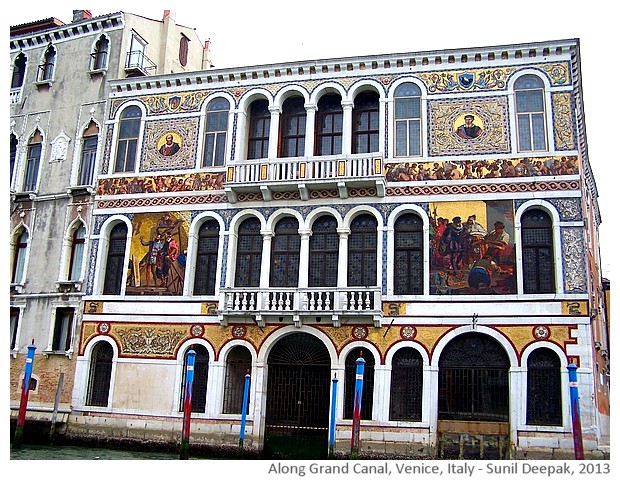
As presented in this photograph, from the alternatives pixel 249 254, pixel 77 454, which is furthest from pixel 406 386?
pixel 77 454

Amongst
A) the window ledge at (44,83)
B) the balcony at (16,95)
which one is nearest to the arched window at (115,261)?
the window ledge at (44,83)

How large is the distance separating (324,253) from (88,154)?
10191 millimetres

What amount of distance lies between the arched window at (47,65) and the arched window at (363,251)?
14.5 metres

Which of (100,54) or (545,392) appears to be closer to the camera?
(545,392)

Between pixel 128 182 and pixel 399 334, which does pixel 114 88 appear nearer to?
pixel 128 182

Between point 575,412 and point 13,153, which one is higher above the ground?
point 13,153

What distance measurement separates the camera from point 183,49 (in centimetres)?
3161

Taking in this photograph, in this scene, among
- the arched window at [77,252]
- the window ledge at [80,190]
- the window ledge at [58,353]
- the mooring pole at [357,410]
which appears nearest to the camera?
the mooring pole at [357,410]

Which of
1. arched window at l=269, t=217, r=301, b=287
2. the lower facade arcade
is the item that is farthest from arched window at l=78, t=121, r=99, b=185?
arched window at l=269, t=217, r=301, b=287

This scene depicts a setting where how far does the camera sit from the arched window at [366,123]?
23625 mm

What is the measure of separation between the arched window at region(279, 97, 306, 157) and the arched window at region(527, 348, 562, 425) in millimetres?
10112

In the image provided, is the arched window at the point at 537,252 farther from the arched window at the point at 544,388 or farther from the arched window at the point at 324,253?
the arched window at the point at 324,253

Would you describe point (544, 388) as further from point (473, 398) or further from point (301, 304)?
point (301, 304)

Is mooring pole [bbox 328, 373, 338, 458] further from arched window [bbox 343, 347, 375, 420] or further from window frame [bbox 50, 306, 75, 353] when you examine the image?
window frame [bbox 50, 306, 75, 353]
